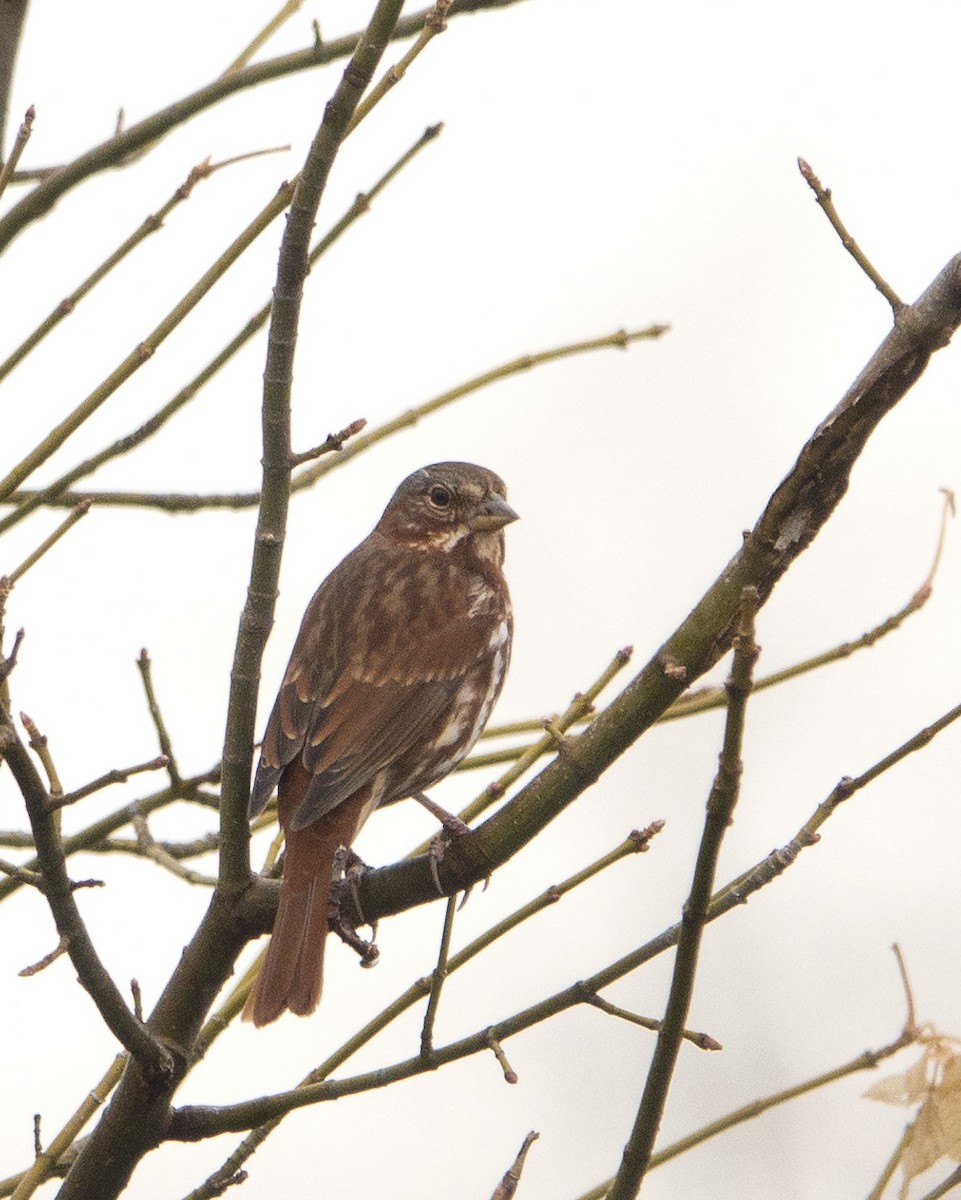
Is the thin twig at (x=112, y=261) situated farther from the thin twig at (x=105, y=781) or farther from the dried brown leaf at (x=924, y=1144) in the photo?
the dried brown leaf at (x=924, y=1144)

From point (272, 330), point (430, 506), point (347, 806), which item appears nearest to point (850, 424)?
point (272, 330)

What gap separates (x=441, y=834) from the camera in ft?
11.3

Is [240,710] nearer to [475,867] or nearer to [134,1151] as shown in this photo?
[475,867]

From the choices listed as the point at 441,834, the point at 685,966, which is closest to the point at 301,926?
the point at 441,834

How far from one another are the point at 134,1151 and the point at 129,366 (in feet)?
4.81

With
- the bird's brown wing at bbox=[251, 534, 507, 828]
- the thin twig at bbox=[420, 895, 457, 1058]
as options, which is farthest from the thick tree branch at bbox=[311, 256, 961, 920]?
the bird's brown wing at bbox=[251, 534, 507, 828]

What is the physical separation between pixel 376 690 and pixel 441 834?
1.15 m

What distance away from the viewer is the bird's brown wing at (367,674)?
14.1 feet

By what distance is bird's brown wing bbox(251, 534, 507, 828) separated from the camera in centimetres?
431

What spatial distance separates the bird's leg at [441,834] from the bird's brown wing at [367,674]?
0.20 m

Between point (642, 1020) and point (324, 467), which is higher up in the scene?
point (324, 467)

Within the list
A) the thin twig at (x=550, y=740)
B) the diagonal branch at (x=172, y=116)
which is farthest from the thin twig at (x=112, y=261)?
the thin twig at (x=550, y=740)

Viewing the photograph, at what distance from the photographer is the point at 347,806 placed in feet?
13.8

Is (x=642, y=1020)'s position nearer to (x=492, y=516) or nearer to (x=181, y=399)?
(x=181, y=399)
